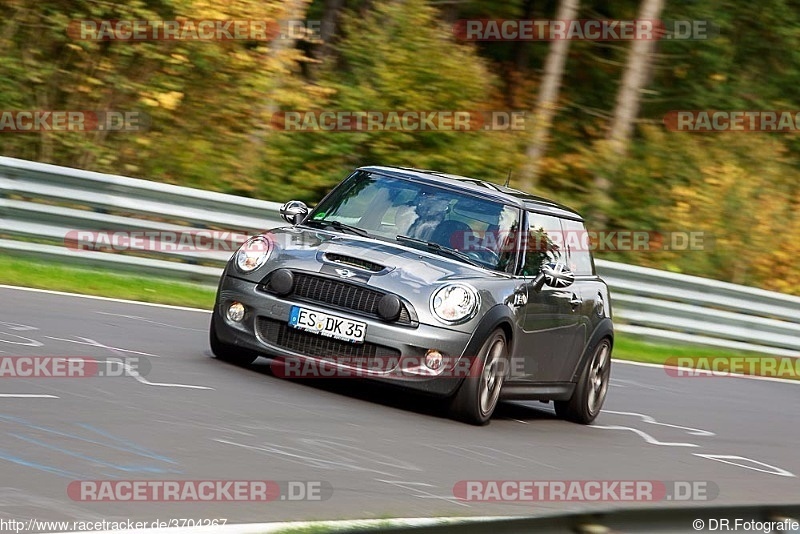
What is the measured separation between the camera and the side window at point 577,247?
35.9 feet

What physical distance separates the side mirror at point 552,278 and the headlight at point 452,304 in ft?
3.04

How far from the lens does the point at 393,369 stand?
887cm

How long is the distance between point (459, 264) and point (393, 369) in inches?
38.2

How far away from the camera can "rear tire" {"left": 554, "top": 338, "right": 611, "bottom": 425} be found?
10812mm

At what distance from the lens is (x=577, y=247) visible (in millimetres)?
11109

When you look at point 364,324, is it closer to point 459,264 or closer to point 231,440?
point 459,264

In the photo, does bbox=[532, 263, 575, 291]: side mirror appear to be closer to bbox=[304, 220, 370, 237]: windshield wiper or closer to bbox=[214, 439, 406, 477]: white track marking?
bbox=[304, 220, 370, 237]: windshield wiper

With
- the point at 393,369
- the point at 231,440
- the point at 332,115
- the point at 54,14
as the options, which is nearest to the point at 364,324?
the point at 393,369

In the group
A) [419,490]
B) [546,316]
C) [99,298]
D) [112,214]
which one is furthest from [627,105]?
[419,490]

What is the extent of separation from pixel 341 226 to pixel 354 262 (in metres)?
0.86

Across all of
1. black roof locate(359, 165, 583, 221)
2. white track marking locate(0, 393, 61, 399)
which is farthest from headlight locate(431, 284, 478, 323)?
white track marking locate(0, 393, 61, 399)

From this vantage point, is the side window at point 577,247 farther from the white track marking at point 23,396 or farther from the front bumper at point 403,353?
the white track marking at point 23,396

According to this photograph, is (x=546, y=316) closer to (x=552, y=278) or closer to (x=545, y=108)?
(x=552, y=278)

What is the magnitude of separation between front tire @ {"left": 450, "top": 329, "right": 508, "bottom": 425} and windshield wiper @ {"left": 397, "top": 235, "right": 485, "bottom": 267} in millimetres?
608
